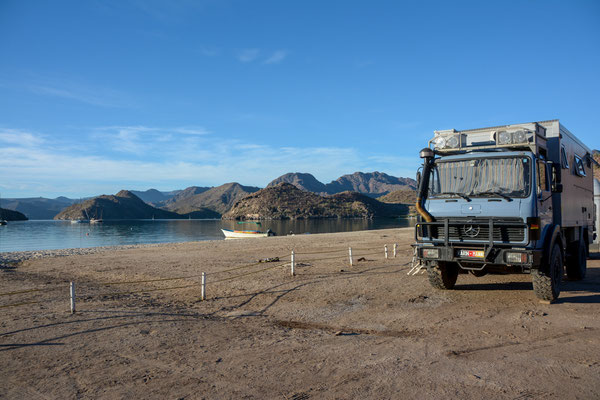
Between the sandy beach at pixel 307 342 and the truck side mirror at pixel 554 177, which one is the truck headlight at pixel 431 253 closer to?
the sandy beach at pixel 307 342

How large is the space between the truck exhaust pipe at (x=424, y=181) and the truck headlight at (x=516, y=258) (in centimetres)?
192

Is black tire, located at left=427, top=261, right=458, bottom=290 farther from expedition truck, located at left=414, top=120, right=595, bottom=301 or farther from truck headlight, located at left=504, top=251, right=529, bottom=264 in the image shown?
truck headlight, located at left=504, top=251, right=529, bottom=264

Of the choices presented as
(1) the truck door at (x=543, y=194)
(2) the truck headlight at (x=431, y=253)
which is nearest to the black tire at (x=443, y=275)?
(2) the truck headlight at (x=431, y=253)

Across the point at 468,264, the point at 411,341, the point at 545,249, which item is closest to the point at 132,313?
the point at 411,341

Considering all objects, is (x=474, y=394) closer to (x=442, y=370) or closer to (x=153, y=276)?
(x=442, y=370)

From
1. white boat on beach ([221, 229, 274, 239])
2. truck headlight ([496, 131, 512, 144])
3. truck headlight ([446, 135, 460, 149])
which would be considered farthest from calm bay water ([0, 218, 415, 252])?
truck headlight ([496, 131, 512, 144])

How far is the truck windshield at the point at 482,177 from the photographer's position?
8773 mm

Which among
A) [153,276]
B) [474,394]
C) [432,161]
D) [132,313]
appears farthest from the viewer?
[153,276]

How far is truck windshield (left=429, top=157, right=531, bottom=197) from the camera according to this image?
8.77m

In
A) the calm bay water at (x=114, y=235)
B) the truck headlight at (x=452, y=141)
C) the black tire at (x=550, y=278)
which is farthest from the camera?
the calm bay water at (x=114, y=235)

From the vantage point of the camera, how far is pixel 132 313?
941 cm

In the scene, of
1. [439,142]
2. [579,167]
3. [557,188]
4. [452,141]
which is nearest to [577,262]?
[579,167]

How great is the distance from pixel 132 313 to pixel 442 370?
7345mm

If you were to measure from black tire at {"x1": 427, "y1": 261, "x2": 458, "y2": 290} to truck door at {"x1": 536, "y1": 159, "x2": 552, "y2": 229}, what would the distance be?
2737 millimetres
